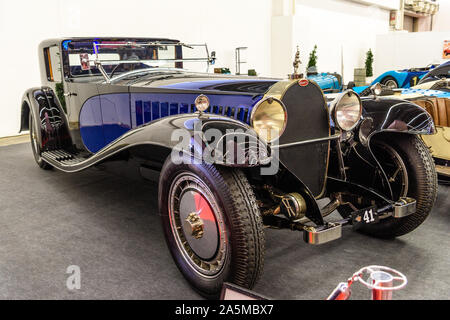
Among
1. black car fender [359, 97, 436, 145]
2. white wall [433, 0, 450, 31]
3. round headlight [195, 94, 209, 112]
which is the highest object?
white wall [433, 0, 450, 31]

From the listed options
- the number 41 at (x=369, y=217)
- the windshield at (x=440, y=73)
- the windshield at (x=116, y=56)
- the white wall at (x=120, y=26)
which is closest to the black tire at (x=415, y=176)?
the number 41 at (x=369, y=217)

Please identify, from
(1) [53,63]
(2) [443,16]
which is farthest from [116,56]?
(2) [443,16]

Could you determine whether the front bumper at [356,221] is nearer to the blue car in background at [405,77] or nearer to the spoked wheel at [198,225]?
the spoked wheel at [198,225]

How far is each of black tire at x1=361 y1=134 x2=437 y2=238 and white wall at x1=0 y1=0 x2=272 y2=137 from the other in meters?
6.42

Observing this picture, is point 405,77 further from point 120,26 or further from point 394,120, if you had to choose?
point 394,120

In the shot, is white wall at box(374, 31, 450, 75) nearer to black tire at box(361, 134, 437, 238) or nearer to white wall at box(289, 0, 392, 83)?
white wall at box(289, 0, 392, 83)

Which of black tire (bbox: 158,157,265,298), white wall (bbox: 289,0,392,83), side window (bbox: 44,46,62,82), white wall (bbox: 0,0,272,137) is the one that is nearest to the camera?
black tire (bbox: 158,157,265,298)

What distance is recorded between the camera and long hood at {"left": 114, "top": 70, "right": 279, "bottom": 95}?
233 centimetres

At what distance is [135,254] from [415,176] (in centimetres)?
183

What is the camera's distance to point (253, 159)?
1687 mm

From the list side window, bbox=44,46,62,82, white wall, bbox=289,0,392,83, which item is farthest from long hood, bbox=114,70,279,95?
white wall, bbox=289,0,392,83

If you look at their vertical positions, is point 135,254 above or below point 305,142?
below
